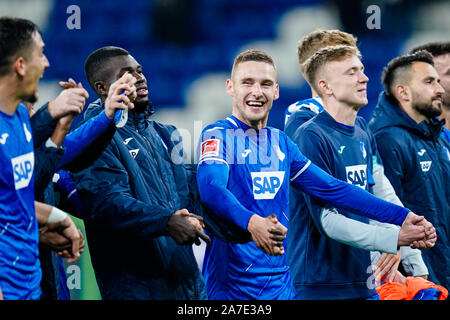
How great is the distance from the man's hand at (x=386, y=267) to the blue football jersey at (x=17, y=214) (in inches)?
72.5

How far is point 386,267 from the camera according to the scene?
12.6 feet

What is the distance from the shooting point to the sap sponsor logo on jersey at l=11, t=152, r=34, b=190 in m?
2.57

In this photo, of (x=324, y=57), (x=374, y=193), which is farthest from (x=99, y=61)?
(x=374, y=193)

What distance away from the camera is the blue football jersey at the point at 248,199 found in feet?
10.6

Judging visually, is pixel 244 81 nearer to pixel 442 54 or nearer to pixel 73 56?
pixel 442 54

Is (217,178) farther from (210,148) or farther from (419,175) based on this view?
(419,175)

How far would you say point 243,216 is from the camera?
2.97 meters

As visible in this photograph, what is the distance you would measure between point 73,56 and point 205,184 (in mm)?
3417

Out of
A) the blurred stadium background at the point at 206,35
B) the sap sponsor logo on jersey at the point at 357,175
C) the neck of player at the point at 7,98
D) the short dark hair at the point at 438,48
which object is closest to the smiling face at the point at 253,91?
the sap sponsor logo on jersey at the point at 357,175

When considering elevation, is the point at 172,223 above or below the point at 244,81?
below

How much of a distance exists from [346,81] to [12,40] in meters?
1.87

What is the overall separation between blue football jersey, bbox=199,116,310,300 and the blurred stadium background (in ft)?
8.67
